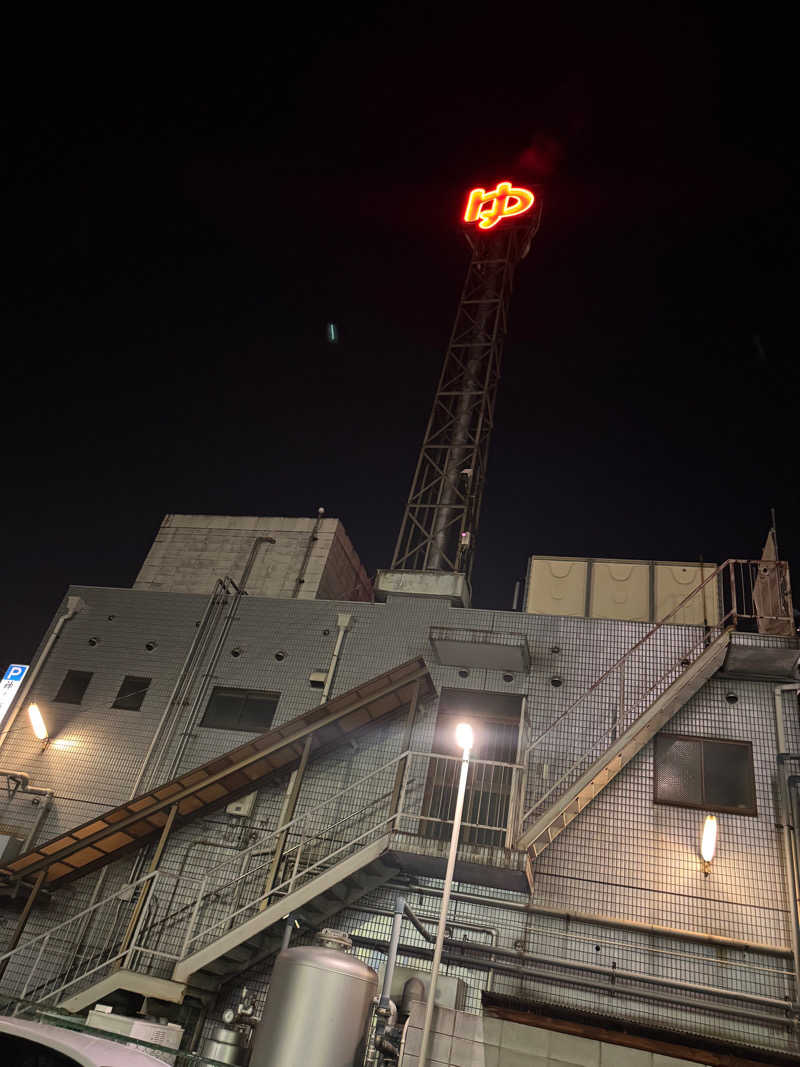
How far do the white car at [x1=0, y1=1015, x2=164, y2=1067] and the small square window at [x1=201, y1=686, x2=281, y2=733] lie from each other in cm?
1136

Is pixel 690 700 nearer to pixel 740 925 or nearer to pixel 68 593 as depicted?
pixel 740 925

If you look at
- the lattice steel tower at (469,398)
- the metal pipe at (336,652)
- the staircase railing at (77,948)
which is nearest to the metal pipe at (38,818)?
the staircase railing at (77,948)

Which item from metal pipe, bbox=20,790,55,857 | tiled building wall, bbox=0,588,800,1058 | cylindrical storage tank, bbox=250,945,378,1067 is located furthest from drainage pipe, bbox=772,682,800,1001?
metal pipe, bbox=20,790,55,857

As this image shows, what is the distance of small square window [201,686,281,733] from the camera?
15062mm

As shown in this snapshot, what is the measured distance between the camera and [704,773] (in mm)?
12602

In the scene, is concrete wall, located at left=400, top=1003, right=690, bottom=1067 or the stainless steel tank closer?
concrete wall, located at left=400, top=1003, right=690, bottom=1067

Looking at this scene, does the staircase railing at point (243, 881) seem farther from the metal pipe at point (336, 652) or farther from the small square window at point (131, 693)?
the small square window at point (131, 693)

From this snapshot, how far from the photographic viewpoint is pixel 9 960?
1290 cm

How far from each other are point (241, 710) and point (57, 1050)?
476 inches

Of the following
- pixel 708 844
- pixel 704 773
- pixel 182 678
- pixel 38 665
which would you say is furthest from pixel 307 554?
pixel 708 844

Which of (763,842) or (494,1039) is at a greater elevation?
(763,842)

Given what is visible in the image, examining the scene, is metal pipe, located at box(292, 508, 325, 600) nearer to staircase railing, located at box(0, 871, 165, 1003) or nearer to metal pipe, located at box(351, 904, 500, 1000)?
staircase railing, located at box(0, 871, 165, 1003)

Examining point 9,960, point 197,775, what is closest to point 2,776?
point 9,960

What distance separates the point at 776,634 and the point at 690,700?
6.82 ft
